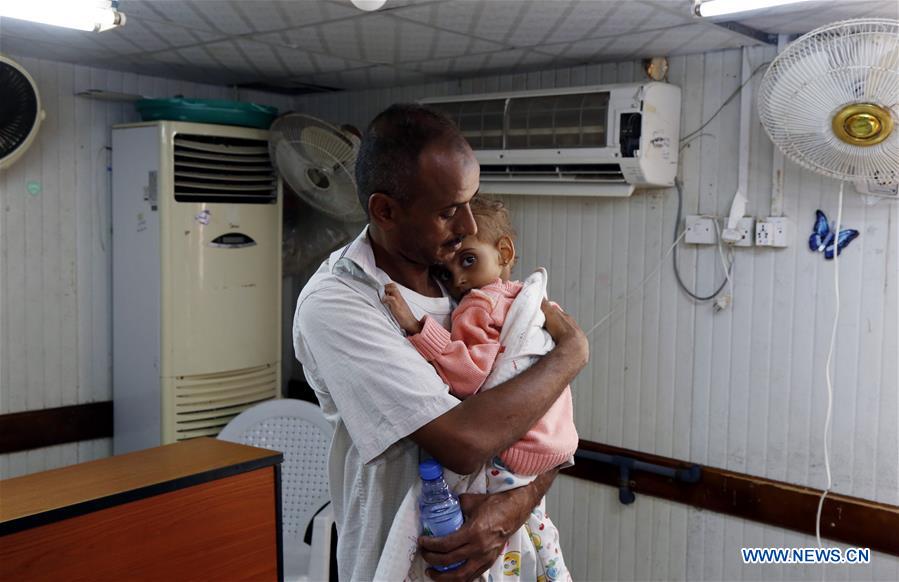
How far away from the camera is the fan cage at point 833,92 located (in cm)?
227

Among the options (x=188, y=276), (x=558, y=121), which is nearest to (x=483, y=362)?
(x=558, y=121)

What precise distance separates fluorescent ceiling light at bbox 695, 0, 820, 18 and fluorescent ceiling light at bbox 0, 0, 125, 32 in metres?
1.68

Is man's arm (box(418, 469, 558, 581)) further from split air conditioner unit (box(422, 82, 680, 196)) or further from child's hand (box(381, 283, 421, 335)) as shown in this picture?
split air conditioner unit (box(422, 82, 680, 196))

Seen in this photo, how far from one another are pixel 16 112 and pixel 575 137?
7.13 feet

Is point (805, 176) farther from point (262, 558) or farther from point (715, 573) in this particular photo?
point (262, 558)

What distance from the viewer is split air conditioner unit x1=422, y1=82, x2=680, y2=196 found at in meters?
2.98

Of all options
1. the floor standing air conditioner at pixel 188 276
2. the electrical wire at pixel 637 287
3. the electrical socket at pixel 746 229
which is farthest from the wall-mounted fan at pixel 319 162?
the electrical socket at pixel 746 229

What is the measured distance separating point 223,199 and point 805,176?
7.79 ft

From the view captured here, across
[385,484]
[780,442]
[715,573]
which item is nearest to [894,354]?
[780,442]

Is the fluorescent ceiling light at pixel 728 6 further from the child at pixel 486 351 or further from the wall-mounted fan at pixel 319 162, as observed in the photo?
the wall-mounted fan at pixel 319 162

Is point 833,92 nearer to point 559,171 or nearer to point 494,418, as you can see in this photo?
point 559,171

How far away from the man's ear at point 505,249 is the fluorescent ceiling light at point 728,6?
97cm

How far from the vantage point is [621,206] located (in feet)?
10.8

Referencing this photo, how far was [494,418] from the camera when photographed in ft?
4.57
